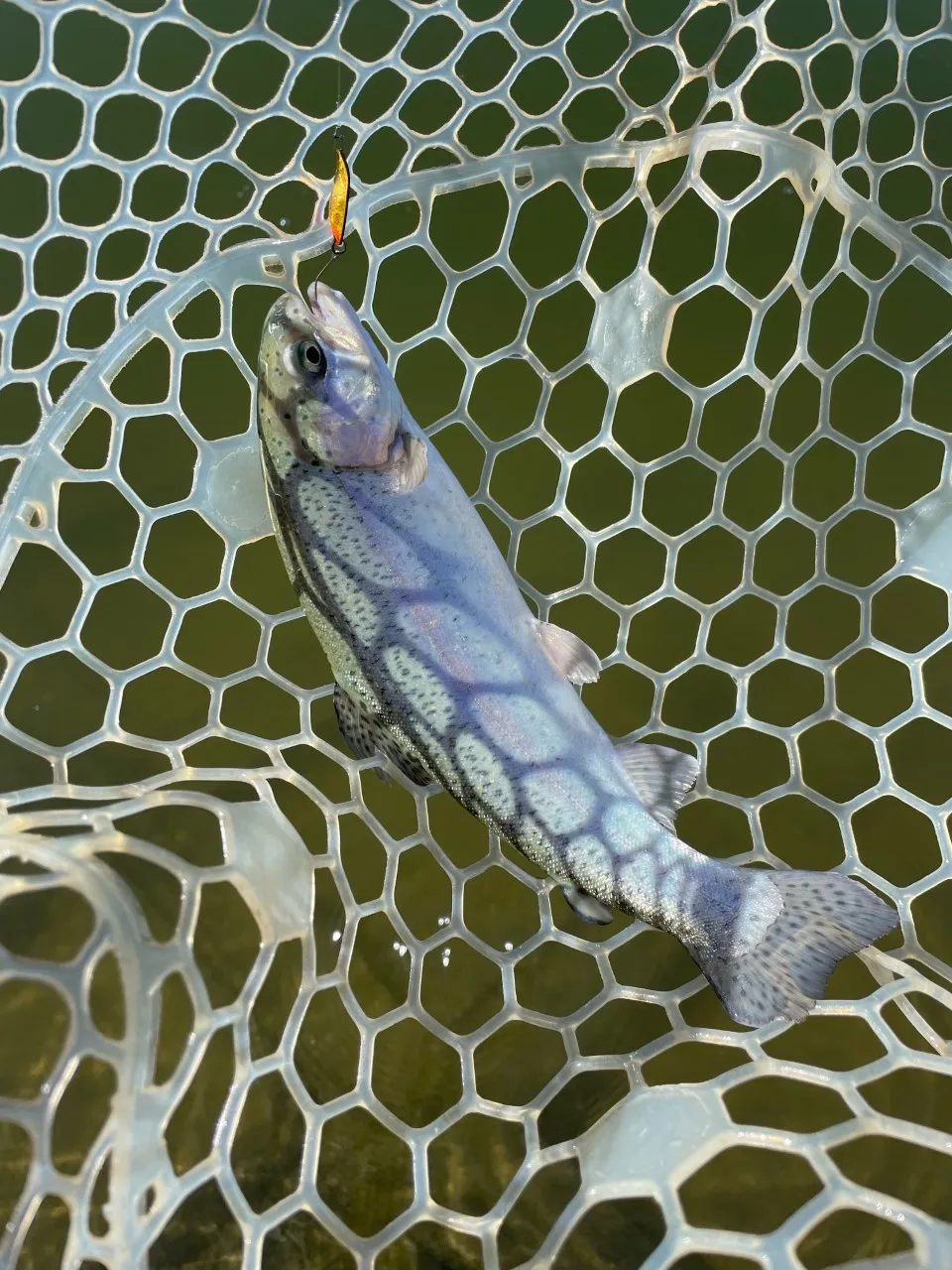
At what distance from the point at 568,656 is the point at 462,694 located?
0.94 ft

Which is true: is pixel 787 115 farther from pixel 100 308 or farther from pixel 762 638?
pixel 100 308

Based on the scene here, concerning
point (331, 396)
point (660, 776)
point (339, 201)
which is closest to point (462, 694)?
point (660, 776)

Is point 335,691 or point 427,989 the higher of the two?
point 335,691

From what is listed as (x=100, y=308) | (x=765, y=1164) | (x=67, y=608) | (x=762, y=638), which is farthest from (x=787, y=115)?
(x=765, y=1164)

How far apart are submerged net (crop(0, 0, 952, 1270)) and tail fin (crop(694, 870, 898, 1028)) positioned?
0.93 feet

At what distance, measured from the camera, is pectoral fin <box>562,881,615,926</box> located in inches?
84.1

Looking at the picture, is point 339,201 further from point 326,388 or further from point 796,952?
point 796,952

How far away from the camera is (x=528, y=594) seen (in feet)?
9.55

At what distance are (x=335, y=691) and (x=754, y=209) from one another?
254cm

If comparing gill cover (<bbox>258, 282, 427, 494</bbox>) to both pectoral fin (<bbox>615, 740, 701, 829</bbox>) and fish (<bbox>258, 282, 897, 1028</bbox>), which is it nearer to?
fish (<bbox>258, 282, 897, 1028</bbox>)

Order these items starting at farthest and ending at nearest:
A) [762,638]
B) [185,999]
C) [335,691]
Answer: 1. [762,638]
2. [185,999]
3. [335,691]

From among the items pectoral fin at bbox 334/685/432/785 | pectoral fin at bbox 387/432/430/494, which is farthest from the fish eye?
pectoral fin at bbox 334/685/432/785

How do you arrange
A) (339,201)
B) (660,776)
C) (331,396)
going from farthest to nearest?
(339,201)
(660,776)
(331,396)

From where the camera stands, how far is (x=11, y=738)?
2.59 m
